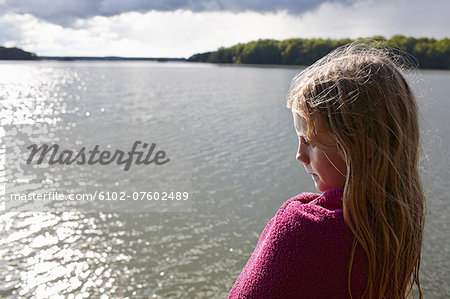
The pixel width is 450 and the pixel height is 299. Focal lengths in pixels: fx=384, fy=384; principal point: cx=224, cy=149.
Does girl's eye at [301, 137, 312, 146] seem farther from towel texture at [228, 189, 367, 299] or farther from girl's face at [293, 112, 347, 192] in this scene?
towel texture at [228, 189, 367, 299]

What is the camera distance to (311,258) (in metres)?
1.19

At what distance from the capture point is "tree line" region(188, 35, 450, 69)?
2825 inches

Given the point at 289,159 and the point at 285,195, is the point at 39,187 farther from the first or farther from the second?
the point at 289,159

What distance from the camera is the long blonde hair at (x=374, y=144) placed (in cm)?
125

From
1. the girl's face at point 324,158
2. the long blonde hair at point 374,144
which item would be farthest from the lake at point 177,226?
the girl's face at point 324,158

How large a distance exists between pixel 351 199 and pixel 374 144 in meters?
0.21

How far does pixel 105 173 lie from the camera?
383 inches

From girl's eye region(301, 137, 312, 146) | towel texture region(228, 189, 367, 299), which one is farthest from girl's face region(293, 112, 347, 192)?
towel texture region(228, 189, 367, 299)

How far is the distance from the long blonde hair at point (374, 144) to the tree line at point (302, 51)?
6402 centimetres

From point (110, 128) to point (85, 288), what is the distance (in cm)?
1053

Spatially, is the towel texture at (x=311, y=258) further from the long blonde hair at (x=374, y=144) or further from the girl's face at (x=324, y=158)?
the girl's face at (x=324, y=158)

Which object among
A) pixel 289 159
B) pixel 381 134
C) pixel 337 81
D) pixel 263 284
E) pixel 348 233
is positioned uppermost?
pixel 337 81

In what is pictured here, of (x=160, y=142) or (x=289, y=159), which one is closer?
(x=289, y=159)

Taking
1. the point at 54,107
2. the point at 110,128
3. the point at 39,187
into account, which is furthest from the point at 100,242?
the point at 54,107
